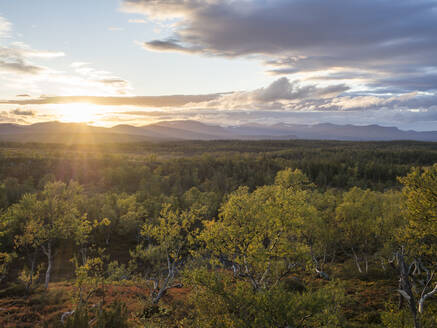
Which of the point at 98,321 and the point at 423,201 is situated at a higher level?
→ the point at 423,201

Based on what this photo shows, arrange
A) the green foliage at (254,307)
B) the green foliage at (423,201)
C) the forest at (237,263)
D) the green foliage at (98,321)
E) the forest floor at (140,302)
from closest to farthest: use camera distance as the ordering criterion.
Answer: the green foliage at (254,307) < the forest at (237,263) < the green foliage at (98,321) < the green foliage at (423,201) < the forest floor at (140,302)

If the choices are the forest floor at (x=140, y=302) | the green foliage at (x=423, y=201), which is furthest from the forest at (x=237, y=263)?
the forest floor at (x=140, y=302)

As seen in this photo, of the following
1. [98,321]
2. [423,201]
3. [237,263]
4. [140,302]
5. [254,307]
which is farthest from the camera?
[140,302]

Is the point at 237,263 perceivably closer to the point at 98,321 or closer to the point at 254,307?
the point at 254,307

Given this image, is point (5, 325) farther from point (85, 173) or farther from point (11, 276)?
point (85, 173)

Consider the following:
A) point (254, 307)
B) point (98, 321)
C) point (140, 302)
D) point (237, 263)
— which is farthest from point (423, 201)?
point (140, 302)

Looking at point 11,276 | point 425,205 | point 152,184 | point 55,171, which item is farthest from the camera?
point 55,171

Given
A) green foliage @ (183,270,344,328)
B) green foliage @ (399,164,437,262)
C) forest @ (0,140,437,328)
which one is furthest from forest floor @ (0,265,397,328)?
green foliage @ (399,164,437,262)

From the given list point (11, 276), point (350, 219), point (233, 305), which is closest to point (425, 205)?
point (233, 305)

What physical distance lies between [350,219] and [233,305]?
28.7m

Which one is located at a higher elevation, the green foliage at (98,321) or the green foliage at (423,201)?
the green foliage at (423,201)

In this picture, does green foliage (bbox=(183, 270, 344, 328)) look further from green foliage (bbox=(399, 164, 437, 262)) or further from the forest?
green foliage (bbox=(399, 164, 437, 262))

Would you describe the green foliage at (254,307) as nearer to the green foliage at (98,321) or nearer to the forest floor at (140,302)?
the green foliage at (98,321)

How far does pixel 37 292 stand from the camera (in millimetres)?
33094
